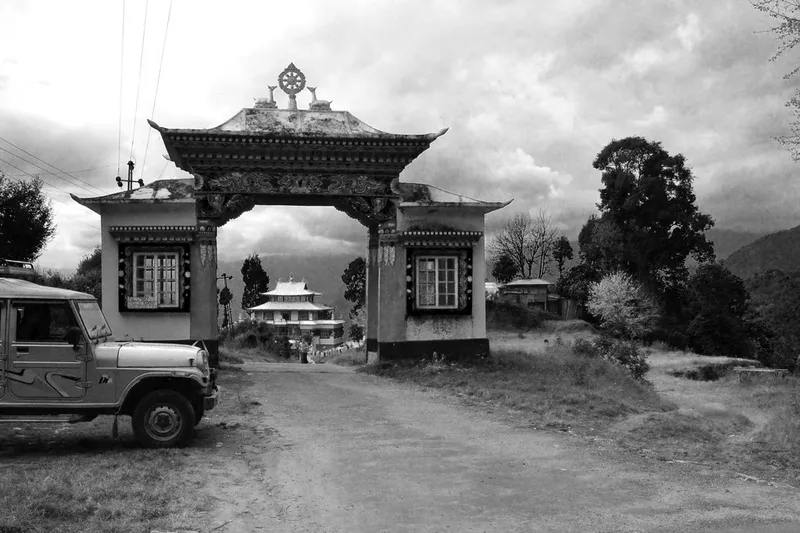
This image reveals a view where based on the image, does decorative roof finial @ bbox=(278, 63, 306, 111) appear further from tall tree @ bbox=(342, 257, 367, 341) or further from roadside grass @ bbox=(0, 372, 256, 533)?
tall tree @ bbox=(342, 257, 367, 341)

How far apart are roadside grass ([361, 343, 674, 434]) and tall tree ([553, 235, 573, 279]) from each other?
2004 inches

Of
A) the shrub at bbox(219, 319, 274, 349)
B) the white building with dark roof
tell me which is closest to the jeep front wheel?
the shrub at bbox(219, 319, 274, 349)

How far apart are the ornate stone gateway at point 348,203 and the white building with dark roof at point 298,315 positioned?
209 feet

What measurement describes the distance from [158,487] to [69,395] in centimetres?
267

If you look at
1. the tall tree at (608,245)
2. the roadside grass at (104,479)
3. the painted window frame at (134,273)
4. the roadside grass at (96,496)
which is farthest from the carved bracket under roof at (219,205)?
the tall tree at (608,245)

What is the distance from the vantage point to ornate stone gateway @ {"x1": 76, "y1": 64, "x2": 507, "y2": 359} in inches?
753

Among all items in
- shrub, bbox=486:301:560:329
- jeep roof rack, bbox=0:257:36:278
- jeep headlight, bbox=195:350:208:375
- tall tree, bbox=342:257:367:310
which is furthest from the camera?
tall tree, bbox=342:257:367:310

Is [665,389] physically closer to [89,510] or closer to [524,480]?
[524,480]

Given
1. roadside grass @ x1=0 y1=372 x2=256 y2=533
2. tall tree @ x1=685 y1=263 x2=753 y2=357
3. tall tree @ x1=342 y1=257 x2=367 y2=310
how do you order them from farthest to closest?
tall tree @ x1=342 y1=257 x2=367 y2=310
tall tree @ x1=685 y1=263 x2=753 y2=357
roadside grass @ x1=0 y1=372 x2=256 y2=533

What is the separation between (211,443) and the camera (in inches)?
391

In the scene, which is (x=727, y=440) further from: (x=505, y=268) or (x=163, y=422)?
(x=505, y=268)

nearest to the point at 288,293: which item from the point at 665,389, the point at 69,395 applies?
the point at 665,389

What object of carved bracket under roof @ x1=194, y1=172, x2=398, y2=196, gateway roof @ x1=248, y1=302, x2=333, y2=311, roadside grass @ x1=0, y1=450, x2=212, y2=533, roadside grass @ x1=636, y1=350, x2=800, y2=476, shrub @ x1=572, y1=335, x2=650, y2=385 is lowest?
roadside grass @ x1=636, y1=350, x2=800, y2=476

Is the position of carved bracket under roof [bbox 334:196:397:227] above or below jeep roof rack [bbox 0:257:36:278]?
above
